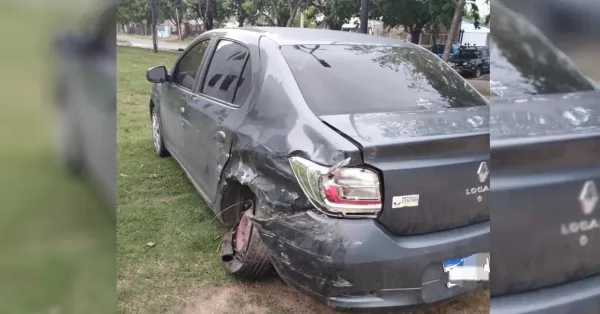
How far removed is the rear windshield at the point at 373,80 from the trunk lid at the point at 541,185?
677mm

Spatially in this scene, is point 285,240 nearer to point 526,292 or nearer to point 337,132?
point 337,132

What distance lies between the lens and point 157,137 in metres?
4.12

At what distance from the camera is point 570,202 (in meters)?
1.19

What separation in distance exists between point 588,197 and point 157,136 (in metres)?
3.55

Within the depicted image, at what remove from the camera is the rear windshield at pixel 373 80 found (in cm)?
199

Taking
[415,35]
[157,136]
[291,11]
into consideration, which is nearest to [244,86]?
[291,11]

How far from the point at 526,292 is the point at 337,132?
80 centimetres

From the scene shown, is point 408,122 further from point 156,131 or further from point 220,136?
point 156,131

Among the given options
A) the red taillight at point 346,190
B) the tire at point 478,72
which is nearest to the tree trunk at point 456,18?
the tire at point 478,72

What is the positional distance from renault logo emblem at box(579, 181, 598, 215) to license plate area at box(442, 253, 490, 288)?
488mm

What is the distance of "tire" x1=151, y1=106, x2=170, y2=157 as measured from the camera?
4.02 meters

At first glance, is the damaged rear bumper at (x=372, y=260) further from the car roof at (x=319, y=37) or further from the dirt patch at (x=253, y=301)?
the car roof at (x=319, y=37)

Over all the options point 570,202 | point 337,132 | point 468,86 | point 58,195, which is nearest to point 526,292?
point 570,202

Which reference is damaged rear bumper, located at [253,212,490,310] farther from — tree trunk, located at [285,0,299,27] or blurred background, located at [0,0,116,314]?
tree trunk, located at [285,0,299,27]
